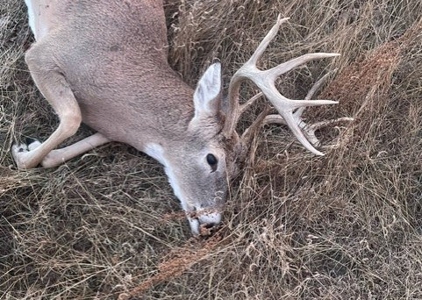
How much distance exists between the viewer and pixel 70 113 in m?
5.32

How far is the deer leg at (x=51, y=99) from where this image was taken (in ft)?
17.5

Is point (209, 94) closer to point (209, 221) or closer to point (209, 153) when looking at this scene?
point (209, 153)

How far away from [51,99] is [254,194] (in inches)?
58.1

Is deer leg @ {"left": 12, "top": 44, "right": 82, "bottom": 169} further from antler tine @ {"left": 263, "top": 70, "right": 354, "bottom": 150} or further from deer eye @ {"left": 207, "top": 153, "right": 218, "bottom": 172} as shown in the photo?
antler tine @ {"left": 263, "top": 70, "right": 354, "bottom": 150}

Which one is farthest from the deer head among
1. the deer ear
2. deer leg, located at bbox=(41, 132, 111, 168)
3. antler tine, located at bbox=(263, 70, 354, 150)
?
deer leg, located at bbox=(41, 132, 111, 168)

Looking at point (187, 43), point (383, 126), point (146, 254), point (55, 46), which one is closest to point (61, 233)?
point (146, 254)

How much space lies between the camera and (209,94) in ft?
16.9

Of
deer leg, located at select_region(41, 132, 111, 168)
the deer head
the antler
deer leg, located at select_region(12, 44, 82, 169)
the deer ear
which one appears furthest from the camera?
deer leg, located at select_region(41, 132, 111, 168)

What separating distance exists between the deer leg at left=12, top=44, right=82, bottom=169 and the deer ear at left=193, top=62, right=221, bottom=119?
0.79 metres

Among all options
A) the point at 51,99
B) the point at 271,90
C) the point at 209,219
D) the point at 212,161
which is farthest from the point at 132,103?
the point at 271,90

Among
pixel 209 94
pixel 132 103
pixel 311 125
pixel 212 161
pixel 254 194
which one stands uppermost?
pixel 209 94

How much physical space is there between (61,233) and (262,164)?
1.39 meters

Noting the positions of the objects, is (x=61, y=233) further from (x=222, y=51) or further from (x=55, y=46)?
(x=222, y=51)

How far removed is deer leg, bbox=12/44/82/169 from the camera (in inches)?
211
